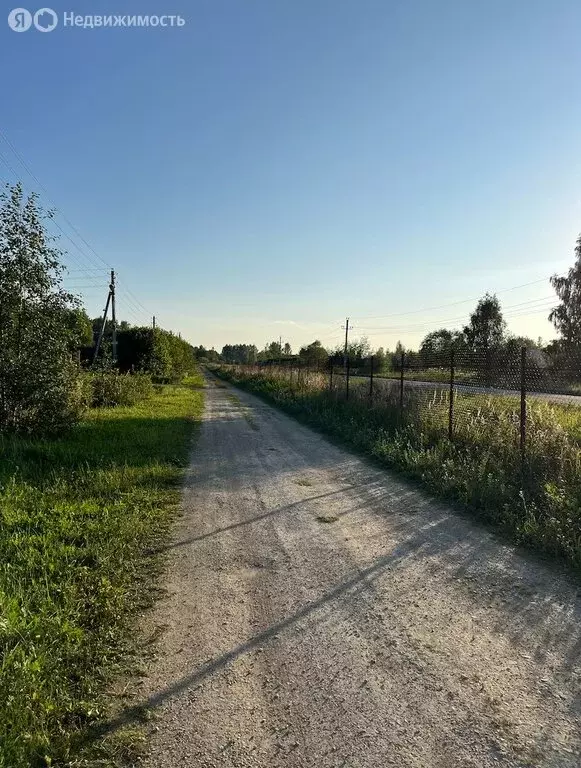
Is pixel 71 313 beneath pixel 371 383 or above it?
above

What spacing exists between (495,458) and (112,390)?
12073 millimetres

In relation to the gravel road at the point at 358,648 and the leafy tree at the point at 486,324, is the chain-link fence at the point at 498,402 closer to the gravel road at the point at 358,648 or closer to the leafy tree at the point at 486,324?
the gravel road at the point at 358,648

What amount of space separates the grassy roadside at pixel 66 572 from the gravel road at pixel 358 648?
0.96 ft

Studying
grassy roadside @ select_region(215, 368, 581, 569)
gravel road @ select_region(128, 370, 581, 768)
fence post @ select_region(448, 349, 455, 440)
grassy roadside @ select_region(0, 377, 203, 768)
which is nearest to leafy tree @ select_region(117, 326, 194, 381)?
grassy roadside @ select_region(215, 368, 581, 569)

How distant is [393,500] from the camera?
6.20 m

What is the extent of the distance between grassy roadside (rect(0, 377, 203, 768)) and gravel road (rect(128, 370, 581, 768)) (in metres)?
0.29

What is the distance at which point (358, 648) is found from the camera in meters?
2.99

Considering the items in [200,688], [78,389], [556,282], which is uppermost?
[556,282]

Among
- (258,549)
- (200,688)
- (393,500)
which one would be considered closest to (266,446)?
(393,500)

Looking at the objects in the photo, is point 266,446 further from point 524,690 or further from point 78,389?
point 524,690

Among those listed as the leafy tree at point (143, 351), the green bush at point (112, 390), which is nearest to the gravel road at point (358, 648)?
the green bush at point (112, 390)

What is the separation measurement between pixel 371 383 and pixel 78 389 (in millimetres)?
7599

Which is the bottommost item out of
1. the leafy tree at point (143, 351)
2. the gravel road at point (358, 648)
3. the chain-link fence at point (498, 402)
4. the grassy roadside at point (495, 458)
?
the gravel road at point (358, 648)

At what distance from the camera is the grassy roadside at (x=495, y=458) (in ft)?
16.2
